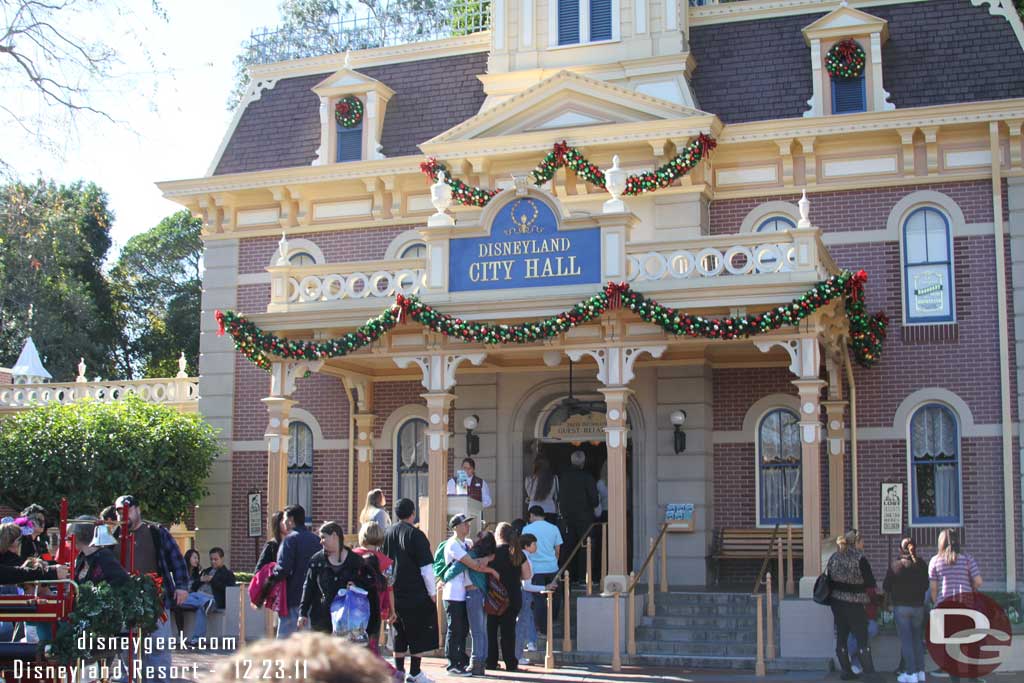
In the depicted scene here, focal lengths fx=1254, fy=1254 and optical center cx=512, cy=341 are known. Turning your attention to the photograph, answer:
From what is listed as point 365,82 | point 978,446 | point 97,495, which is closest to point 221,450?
point 97,495

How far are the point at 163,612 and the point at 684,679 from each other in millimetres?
6115

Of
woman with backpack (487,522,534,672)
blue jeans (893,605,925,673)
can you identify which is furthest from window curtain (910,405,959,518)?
woman with backpack (487,522,534,672)

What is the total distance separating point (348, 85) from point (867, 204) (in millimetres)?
9495

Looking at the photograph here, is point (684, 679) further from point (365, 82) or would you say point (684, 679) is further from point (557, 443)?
point (365, 82)

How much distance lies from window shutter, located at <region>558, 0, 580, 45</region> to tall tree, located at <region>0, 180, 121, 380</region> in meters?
16.1

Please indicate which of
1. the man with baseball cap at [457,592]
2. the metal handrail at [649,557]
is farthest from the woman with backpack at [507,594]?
the metal handrail at [649,557]

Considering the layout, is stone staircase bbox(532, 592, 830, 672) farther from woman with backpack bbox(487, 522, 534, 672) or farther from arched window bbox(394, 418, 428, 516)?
arched window bbox(394, 418, 428, 516)

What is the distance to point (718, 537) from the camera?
64.0ft

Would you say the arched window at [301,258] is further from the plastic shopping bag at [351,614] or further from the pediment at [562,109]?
the plastic shopping bag at [351,614]

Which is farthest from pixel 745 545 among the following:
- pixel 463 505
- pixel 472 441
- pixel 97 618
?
pixel 97 618

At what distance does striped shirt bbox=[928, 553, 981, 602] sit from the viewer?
1351 cm

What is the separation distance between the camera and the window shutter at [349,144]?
22.9 m

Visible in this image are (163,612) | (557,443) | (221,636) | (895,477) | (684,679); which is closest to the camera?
(163,612)

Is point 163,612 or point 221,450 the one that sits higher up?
point 221,450
